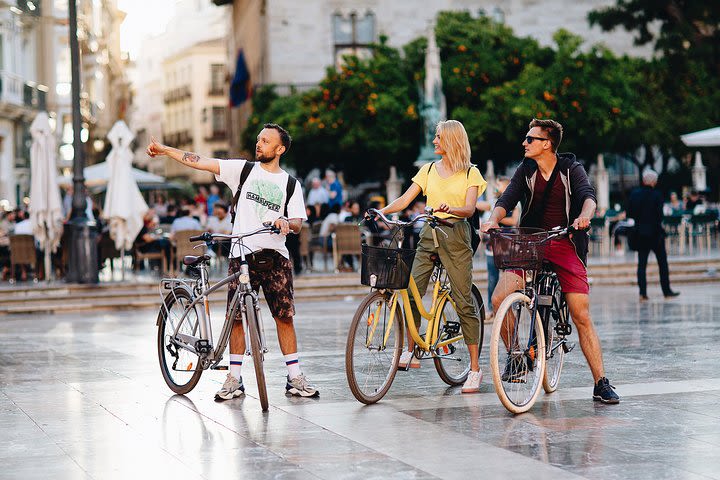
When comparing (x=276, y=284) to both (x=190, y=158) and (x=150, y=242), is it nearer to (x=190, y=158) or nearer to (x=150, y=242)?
→ (x=190, y=158)

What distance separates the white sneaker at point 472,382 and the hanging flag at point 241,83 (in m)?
45.8

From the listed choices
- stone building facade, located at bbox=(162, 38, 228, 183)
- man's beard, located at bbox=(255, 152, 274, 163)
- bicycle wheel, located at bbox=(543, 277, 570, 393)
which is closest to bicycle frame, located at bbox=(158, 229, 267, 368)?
man's beard, located at bbox=(255, 152, 274, 163)

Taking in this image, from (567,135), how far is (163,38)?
94.0 m

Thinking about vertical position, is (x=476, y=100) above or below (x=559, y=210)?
above

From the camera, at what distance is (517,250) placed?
796 centimetres

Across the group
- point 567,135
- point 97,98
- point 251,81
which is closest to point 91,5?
point 97,98

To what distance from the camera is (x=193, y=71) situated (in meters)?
104

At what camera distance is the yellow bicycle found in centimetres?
840

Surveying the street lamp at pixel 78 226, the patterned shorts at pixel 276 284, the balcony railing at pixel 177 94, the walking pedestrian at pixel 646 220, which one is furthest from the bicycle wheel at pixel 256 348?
the balcony railing at pixel 177 94

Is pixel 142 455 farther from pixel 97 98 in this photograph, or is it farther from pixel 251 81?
pixel 97 98

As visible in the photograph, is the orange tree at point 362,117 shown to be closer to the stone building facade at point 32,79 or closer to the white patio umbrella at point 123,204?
the stone building facade at point 32,79

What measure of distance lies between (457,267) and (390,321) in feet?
2.43

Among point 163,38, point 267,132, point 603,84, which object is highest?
point 163,38

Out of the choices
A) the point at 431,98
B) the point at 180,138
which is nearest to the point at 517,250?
the point at 431,98
